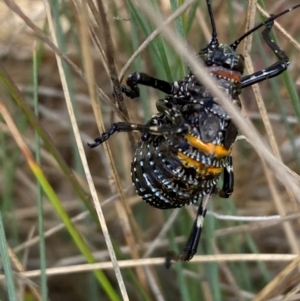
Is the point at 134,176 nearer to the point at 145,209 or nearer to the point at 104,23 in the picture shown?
the point at 104,23

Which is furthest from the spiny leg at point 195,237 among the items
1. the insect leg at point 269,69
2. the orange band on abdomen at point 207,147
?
the insect leg at point 269,69

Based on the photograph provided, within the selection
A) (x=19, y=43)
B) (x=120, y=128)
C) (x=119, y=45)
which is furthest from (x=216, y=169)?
(x=19, y=43)

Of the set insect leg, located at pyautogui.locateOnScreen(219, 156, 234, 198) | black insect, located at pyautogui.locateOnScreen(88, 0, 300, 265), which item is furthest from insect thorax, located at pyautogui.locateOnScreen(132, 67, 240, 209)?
insect leg, located at pyautogui.locateOnScreen(219, 156, 234, 198)

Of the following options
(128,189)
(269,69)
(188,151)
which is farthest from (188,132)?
(128,189)

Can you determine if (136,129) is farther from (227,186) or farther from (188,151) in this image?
(227,186)

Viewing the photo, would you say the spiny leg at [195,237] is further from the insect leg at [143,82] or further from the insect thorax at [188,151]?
the insect leg at [143,82]

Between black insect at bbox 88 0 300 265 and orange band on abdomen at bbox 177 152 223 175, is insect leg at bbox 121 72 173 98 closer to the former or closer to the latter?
black insect at bbox 88 0 300 265

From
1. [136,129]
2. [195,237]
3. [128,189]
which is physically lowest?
[195,237]
